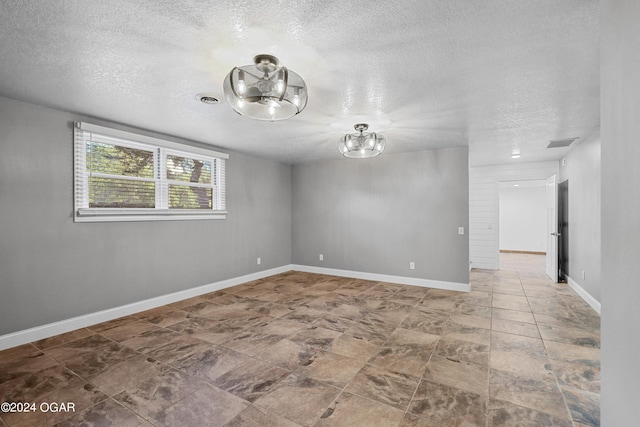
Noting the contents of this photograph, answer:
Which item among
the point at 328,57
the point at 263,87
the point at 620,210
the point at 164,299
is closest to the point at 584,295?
the point at 620,210

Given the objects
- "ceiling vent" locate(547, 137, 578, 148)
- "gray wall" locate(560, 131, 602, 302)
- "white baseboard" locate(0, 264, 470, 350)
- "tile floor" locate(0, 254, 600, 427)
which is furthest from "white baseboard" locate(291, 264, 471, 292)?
"ceiling vent" locate(547, 137, 578, 148)

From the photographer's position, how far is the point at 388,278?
5.52 m

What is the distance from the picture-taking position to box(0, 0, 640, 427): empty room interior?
5.44 ft

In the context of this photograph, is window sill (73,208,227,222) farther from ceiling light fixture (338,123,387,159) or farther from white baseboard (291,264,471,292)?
ceiling light fixture (338,123,387,159)

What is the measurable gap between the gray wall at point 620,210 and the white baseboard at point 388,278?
147 inches

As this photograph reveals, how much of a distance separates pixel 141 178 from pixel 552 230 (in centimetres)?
729

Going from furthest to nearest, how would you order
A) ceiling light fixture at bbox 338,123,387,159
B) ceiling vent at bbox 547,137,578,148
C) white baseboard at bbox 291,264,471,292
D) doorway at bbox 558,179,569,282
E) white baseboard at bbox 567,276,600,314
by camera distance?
doorway at bbox 558,179,569,282, white baseboard at bbox 291,264,471,292, ceiling vent at bbox 547,137,578,148, white baseboard at bbox 567,276,600,314, ceiling light fixture at bbox 338,123,387,159

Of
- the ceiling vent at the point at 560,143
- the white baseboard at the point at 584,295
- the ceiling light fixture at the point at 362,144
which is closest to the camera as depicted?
the ceiling light fixture at the point at 362,144

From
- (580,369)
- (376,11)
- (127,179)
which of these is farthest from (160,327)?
(580,369)

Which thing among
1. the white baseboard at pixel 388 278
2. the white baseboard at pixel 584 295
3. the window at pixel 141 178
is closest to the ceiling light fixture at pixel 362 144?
the window at pixel 141 178

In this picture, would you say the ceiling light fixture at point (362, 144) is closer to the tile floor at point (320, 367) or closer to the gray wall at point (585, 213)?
the tile floor at point (320, 367)

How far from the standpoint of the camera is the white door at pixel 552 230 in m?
5.53

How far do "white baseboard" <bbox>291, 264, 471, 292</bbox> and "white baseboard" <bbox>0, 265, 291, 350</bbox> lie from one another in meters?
1.83

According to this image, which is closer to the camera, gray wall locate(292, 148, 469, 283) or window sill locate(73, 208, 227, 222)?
window sill locate(73, 208, 227, 222)
